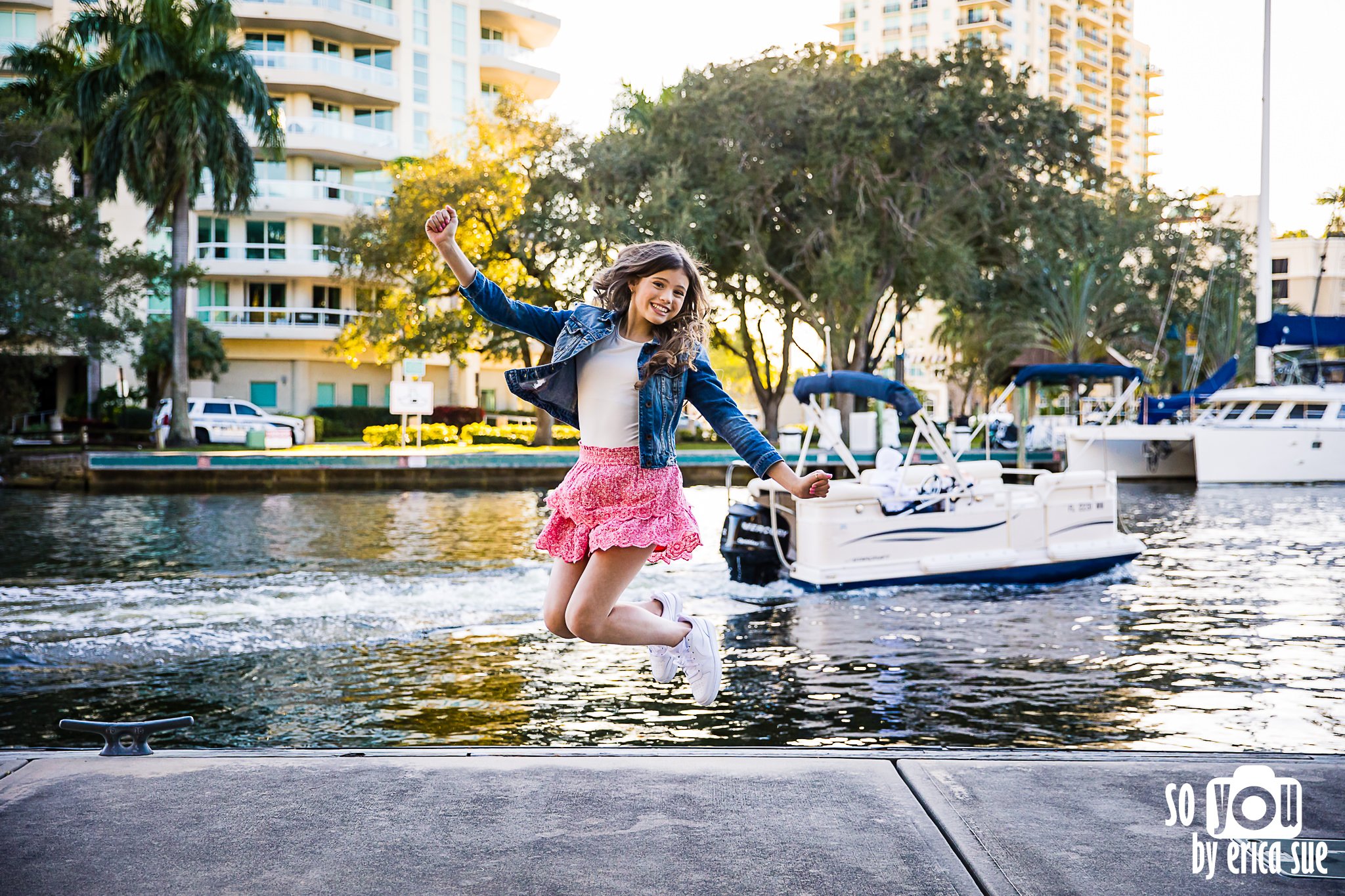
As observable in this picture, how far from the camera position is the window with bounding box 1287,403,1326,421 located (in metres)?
32.5

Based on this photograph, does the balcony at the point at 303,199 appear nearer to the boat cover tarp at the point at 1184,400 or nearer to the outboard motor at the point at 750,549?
the boat cover tarp at the point at 1184,400

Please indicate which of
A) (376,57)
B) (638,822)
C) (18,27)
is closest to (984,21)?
(376,57)

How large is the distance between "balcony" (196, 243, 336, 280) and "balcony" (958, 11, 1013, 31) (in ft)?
232

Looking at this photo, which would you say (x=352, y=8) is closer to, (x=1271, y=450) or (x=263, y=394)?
(x=263, y=394)

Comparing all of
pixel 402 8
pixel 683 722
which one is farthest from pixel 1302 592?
pixel 402 8

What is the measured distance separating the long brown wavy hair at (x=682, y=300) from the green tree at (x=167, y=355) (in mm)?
41454

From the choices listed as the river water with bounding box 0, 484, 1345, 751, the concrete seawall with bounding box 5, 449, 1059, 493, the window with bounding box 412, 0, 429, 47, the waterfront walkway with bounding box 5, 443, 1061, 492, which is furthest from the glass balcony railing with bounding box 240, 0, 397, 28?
the river water with bounding box 0, 484, 1345, 751

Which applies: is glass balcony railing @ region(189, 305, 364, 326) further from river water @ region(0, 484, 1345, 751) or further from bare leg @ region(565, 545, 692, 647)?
bare leg @ region(565, 545, 692, 647)

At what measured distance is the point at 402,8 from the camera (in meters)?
57.3

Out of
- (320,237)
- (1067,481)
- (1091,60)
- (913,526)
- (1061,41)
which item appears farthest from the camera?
(1091,60)

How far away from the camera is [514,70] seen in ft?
204

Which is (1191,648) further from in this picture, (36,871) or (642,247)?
(36,871)

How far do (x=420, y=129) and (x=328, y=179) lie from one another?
539 centimetres

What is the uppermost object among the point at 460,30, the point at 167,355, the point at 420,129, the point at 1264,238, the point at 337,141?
the point at 460,30
